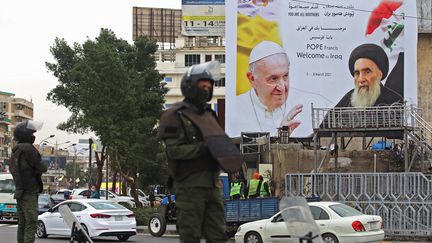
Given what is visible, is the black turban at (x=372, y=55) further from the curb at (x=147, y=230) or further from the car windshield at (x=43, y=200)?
the curb at (x=147, y=230)

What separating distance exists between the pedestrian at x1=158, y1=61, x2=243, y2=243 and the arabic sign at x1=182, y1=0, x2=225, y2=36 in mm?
72296

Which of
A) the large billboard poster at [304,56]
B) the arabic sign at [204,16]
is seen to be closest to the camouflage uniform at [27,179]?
the large billboard poster at [304,56]

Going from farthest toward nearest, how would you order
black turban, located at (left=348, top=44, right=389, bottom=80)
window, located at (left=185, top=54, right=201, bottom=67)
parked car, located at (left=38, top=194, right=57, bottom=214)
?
window, located at (left=185, top=54, right=201, bottom=67) < black turban, located at (left=348, top=44, right=389, bottom=80) < parked car, located at (left=38, top=194, right=57, bottom=214)

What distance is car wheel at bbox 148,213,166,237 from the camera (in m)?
23.5

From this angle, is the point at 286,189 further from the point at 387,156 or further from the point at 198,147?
the point at 198,147

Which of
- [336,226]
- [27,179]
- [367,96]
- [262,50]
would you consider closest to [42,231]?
[336,226]

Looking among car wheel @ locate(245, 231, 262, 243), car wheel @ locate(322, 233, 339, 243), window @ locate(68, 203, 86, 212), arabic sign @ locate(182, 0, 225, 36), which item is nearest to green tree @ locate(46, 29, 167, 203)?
window @ locate(68, 203, 86, 212)

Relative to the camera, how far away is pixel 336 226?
56.7 feet

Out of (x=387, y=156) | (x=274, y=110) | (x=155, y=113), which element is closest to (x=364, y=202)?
(x=387, y=156)

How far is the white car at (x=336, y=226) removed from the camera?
17.1 m

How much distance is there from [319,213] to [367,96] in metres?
26.1

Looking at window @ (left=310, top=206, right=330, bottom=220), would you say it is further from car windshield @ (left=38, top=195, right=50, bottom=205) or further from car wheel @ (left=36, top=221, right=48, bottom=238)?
car windshield @ (left=38, top=195, right=50, bottom=205)

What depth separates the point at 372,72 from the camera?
42938 millimetres

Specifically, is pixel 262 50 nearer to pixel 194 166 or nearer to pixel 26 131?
pixel 26 131
